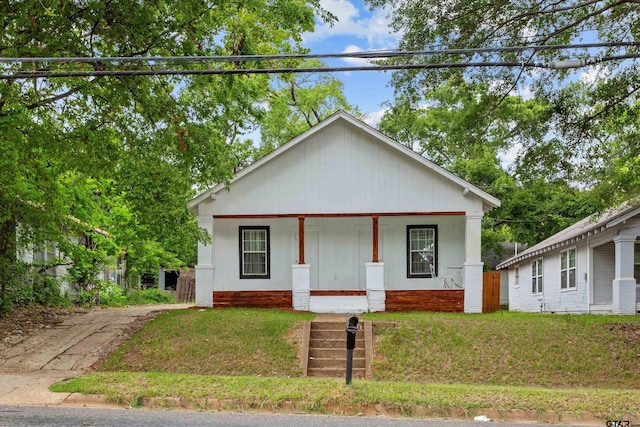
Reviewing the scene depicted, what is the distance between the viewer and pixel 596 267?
21.0 m

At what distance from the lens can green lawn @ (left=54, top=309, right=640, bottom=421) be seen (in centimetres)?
871

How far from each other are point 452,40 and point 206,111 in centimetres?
637

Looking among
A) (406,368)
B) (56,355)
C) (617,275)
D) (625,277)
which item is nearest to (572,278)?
(617,275)

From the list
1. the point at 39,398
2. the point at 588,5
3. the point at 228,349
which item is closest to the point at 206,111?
the point at 228,349

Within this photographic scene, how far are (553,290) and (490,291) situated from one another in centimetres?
704

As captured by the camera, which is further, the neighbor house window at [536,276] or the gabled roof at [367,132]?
the neighbor house window at [536,276]

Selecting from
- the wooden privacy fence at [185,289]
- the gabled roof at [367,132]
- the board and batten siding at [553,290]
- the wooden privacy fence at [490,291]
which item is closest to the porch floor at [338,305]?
the wooden privacy fence at [490,291]

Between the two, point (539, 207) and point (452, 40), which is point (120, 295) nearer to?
point (452, 40)

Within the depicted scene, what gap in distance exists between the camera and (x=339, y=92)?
38.3m

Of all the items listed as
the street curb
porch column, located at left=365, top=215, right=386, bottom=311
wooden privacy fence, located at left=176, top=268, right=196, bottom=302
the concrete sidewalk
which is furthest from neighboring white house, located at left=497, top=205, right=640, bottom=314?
wooden privacy fence, located at left=176, top=268, right=196, bottom=302

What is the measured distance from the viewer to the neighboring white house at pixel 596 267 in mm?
19094

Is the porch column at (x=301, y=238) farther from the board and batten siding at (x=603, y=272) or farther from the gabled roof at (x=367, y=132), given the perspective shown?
the board and batten siding at (x=603, y=272)

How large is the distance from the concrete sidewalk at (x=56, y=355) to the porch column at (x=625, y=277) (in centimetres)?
1413

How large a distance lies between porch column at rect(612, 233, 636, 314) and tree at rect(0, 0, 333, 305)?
38.0 ft
